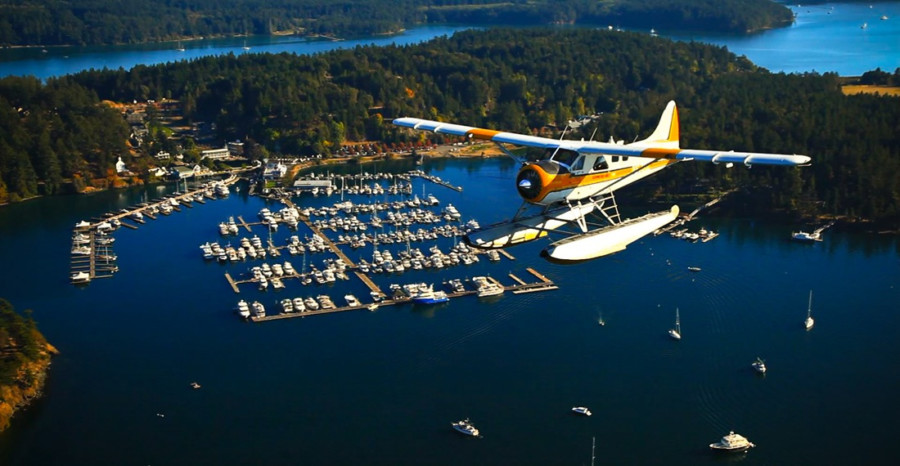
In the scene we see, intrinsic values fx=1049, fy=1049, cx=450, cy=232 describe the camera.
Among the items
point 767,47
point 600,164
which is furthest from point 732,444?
point 767,47

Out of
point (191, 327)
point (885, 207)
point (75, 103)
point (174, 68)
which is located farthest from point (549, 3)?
point (191, 327)

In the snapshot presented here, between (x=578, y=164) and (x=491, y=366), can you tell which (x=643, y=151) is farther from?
(x=491, y=366)

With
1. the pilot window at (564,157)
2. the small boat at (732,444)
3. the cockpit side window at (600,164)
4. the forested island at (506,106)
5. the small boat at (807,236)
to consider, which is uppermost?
the pilot window at (564,157)

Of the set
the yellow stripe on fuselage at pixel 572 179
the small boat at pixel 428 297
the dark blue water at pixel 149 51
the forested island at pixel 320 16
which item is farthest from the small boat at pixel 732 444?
the forested island at pixel 320 16

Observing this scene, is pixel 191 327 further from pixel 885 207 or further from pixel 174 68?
pixel 174 68

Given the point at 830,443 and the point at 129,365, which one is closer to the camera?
the point at 830,443

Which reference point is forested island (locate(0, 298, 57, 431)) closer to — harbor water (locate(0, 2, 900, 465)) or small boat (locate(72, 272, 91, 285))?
harbor water (locate(0, 2, 900, 465))

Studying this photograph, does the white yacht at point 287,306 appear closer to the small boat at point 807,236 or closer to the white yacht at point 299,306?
the white yacht at point 299,306
